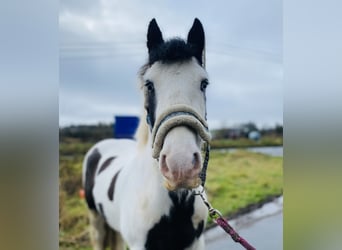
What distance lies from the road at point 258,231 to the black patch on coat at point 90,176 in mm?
380

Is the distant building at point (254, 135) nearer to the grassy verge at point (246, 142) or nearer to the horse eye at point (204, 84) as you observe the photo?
the grassy verge at point (246, 142)

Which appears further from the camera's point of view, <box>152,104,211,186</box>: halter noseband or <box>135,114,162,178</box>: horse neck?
<box>135,114,162,178</box>: horse neck

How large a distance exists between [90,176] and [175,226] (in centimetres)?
43

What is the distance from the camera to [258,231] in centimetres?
128

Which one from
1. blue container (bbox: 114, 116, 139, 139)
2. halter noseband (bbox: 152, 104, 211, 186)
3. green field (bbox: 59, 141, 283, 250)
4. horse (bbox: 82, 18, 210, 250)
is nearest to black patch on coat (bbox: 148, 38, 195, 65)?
horse (bbox: 82, 18, 210, 250)

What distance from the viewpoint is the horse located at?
Answer: 2.94 feet

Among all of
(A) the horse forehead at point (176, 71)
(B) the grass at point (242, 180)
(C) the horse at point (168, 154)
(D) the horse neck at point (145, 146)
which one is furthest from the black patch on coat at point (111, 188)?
(A) the horse forehead at point (176, 71)

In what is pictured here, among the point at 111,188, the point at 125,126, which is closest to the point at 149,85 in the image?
the point at 125,126

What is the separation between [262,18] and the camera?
47.6 inches

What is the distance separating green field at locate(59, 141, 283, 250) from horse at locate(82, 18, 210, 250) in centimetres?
15

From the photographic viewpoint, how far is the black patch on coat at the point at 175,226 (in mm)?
997

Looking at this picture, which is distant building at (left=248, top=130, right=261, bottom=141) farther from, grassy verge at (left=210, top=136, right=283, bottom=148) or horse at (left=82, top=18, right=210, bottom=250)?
horse at (left=82, top=18, right=210, bottom=250)

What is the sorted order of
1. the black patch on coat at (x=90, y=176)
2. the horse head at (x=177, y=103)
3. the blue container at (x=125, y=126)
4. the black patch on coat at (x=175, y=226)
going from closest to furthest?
the horse head at (x=177, y=103) → the black patch on coat at (x=175, y=226) → the blue container at (x=125, y=126) → the black patch on coat at (x=90, y=176)

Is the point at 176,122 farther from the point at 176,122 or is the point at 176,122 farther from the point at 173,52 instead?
the point at 173,52
